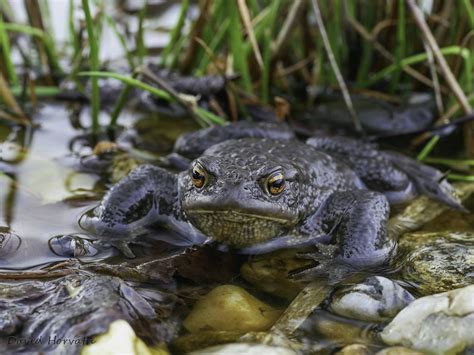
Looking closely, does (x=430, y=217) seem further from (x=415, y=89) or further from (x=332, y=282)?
(x=415, y=89)

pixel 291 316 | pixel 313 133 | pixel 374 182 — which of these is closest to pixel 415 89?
pixel 313 133

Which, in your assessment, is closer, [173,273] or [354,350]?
[354,350]

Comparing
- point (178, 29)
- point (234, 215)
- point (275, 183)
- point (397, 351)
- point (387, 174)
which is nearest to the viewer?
point (397, 351)

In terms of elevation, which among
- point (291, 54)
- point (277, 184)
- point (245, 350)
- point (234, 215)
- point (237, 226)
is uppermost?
point (291, 54)

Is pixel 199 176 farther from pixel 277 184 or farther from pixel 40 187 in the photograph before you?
pixel 40 187

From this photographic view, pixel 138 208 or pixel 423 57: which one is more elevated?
pixel 423 57

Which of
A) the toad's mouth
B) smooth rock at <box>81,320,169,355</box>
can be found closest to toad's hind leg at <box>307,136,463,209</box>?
the toad's mouth

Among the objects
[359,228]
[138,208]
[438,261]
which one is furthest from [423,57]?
[138,208]

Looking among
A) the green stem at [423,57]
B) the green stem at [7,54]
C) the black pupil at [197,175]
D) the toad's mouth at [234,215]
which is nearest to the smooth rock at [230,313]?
the toad's mouth at [234,215]
